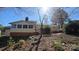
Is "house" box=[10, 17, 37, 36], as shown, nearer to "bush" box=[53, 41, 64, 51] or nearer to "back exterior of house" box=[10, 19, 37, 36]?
"back exterior of house" box=[10, 19, 37, 36]

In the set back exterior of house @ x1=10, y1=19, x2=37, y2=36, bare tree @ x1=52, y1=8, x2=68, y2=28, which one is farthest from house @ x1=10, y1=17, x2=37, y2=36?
bare tree @ x1=52, y1=8, x2=68, y2=28

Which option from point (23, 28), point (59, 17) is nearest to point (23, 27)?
point (23, 28)

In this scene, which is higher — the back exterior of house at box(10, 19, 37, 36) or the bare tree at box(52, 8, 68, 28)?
the bare tree at box(52, 8, 68, 28)

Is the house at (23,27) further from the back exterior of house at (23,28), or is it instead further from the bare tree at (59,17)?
the bare tree at (59,17)

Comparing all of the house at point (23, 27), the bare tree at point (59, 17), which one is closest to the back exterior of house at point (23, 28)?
the house at point (23, 27)

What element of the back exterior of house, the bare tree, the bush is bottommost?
the bush

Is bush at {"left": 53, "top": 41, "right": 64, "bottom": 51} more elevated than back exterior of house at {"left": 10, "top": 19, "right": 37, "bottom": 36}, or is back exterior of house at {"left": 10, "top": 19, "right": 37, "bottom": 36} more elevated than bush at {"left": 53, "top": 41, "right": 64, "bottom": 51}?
back exterior of house at {"left": 10, "top": 19, "right": 37, "bottom": 36}

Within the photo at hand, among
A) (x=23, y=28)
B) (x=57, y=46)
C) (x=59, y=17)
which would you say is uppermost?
(x=59, y=17)

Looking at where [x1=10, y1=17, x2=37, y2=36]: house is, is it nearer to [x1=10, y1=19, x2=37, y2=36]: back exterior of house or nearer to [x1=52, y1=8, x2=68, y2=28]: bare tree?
[x1=10, y1=19, x2=37, y2=36]: back exterior of house

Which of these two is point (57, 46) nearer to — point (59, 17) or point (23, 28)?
point (59, 17)
